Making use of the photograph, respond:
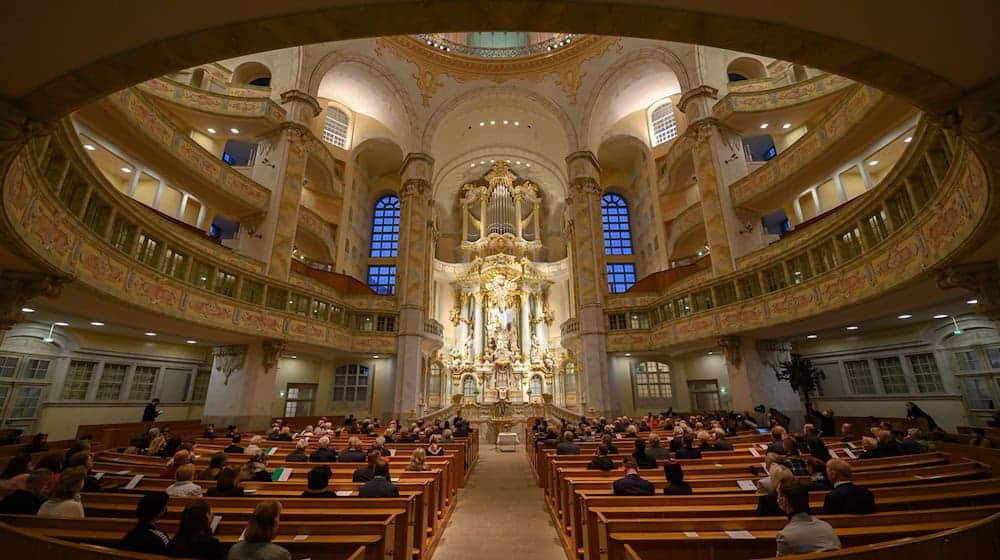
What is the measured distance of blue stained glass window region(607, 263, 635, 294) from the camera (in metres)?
24.6

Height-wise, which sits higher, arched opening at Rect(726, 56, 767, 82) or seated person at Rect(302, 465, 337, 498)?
arched opening at Rect(726, 56, 767, 82)

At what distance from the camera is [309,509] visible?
388 centimetres

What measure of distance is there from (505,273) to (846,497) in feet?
78.5

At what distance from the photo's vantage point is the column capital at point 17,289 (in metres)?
6.23

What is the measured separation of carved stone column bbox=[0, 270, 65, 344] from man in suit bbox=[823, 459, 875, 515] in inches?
419

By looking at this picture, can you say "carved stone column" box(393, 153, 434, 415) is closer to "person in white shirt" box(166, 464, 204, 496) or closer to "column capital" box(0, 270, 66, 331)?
"column capital" box(0, 270, 66, 331)

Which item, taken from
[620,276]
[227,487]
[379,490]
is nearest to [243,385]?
[227,487]

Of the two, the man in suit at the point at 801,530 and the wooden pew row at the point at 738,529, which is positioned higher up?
the man in suit at the point at 801,530

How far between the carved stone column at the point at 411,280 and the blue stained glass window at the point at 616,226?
37.6ft

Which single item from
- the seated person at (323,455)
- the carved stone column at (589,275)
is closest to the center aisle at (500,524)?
the seated person at (323,455)

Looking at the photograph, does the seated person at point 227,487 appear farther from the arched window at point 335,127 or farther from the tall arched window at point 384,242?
the arched window at point 335,127

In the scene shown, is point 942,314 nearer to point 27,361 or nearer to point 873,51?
point 873,51

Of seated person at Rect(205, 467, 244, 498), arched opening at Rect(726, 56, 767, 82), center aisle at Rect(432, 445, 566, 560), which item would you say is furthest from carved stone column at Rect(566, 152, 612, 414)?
seated person at Rect(205, 467, 244, 498)

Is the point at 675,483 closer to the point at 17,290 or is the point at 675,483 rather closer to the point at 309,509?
the point at 309,509
